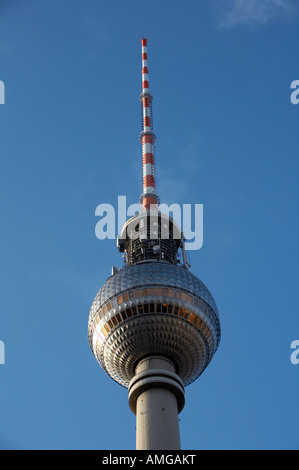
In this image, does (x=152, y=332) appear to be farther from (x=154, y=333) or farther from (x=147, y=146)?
(x=147, y=146)

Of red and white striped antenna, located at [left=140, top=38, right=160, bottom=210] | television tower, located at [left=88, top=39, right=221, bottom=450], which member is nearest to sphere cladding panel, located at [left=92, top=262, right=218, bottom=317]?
television tower, located at [left=88, top=39, right=221, bottom=450]

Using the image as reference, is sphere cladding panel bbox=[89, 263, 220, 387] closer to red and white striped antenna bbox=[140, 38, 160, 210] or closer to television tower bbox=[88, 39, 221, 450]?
television tower bbox=[88, 39, 221, 450]

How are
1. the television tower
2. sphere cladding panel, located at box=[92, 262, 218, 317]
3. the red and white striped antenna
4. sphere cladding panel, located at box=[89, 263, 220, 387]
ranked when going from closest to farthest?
the television tower → sphere cladding panel, located at box=[89, 263, 220, 387] → sphere cladding panel, located at box=[92, 262, 218, 317] → the red and white striped antenna

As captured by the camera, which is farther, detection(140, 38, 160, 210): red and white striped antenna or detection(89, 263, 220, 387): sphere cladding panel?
detection(140, 38, 160, 210): red and white striped antenna

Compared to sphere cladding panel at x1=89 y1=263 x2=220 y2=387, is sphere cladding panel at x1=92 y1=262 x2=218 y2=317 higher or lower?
higher

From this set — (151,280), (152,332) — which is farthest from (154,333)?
(151,280)

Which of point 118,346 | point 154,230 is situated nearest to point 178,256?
point 154,230
